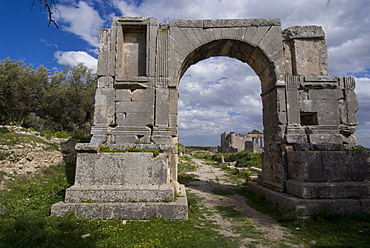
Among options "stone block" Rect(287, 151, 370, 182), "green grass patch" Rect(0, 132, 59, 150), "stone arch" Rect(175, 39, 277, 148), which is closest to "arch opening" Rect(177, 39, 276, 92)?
"stone arch" Rect(175, 39, 277, 148)

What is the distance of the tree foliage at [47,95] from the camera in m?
17.9

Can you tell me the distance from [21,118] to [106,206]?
18.8 metres

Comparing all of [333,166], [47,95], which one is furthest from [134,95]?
[47,95]

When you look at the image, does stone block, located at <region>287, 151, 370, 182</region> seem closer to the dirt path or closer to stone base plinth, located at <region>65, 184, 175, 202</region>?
the dirt path

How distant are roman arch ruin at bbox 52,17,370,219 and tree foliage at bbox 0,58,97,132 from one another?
585 inches

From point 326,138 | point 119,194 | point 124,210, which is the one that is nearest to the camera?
point 124,210

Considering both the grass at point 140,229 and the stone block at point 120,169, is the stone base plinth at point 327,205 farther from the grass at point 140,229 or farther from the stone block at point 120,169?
the stone block at point 120,169

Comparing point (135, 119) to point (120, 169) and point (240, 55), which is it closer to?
point (120, 169)

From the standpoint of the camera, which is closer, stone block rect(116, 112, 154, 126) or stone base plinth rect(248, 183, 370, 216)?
stone base plinth rect(248, 183, 370, 216)

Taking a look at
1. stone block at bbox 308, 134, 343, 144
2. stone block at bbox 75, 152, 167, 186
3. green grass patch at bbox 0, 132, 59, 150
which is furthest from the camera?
green grass patch at bbox 0, 132, 59, 150

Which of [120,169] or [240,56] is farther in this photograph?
[240,56]

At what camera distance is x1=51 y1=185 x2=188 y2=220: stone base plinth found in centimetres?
486

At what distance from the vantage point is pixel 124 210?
4.88 m

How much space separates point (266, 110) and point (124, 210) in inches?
212
